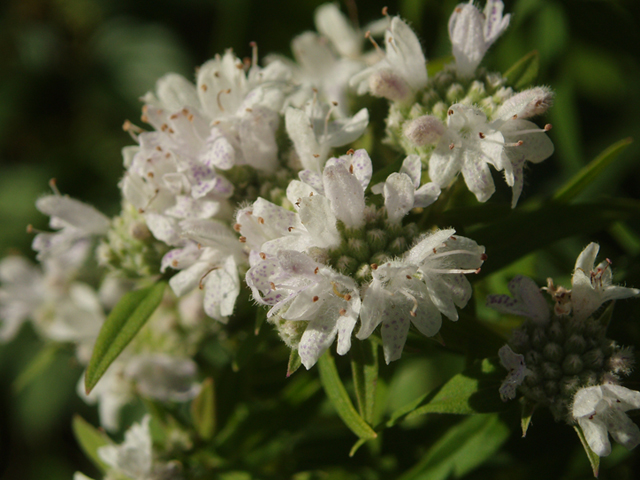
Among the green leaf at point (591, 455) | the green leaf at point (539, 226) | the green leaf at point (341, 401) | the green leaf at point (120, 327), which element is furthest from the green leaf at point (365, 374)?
the green leaf at point (120, 327)

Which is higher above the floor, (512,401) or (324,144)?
(324,144)

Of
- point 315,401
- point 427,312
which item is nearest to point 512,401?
point 427,312

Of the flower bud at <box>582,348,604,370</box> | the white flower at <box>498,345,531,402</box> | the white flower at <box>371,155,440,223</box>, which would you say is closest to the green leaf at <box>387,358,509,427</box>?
the white flower at <box>498,345,531,402</box>

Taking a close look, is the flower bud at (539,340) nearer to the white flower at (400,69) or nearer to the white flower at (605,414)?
the white flower at (605,414)

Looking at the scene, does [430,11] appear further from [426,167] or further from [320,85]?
[426,167]

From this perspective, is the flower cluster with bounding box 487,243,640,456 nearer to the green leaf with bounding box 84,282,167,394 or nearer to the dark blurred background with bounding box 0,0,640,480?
the green leaf with bounding box 84,282,167,394
